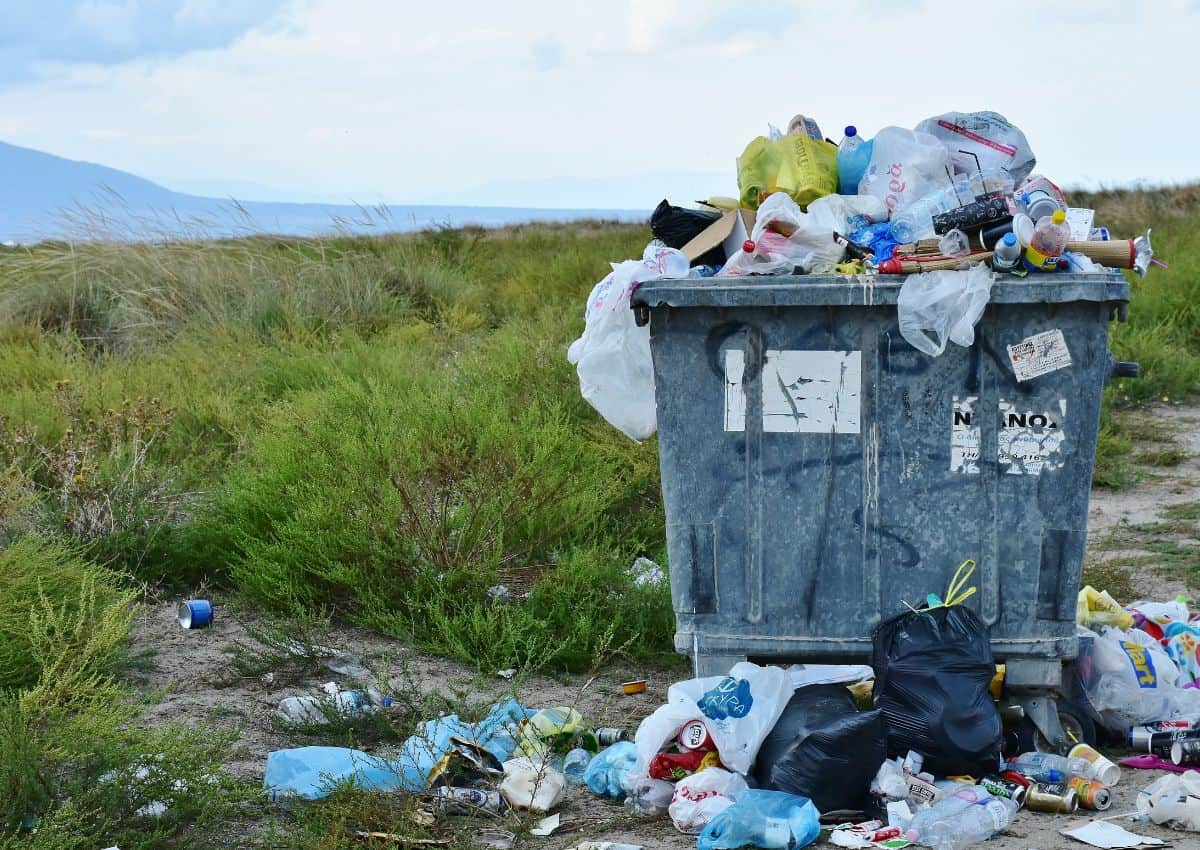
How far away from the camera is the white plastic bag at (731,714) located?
3232mm

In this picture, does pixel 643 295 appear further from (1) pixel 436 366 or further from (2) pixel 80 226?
(2) pixel 80 226

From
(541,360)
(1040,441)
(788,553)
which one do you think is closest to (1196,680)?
(1040,441)

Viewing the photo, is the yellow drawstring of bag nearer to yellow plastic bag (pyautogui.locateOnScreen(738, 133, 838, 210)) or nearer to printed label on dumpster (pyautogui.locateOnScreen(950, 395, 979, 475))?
printed label on dumpster (pyautogui.locateOnScreen(950, 395, 979, 475))

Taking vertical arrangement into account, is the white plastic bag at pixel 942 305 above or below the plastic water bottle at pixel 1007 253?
below

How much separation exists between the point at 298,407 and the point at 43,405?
5.13 feet

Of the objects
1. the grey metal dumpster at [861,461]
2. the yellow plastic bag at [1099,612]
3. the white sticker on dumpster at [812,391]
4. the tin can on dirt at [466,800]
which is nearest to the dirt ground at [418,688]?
the tin can on dirt at [466,800]

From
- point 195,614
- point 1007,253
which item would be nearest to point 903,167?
point 1007,253

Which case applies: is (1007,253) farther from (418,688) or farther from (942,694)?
(418,688)

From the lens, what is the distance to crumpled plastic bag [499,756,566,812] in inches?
125

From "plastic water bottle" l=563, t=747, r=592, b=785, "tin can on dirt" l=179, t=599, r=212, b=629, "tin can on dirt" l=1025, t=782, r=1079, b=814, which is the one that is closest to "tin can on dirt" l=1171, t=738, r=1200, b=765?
"tin can on dirt" l=1025, t=782, r=1079, b=814

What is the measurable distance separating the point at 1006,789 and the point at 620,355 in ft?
5.21

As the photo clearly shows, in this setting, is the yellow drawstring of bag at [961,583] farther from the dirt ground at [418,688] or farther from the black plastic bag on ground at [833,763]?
the dirt ground at [418,688]

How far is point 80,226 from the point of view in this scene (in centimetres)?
1181

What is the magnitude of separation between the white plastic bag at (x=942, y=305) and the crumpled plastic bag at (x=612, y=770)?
1334 mm
